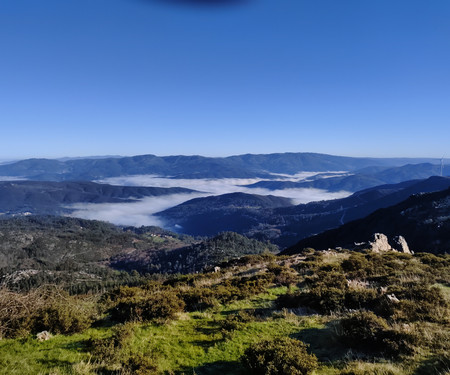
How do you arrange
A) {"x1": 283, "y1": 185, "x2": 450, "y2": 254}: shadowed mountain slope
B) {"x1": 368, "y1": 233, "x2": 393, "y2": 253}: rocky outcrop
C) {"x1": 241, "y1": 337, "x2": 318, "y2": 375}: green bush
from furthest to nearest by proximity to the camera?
{"x1": 283, "y1": 185, "x2": 450, "y2": 254}: shadowed mountain slope, {"x1": 368, "y1": 233, "x2": 393, "y2": 253}: rocky outcrop, {"x1": 241, "y1": 337, "x2": 318, "y2": 375}: green bush

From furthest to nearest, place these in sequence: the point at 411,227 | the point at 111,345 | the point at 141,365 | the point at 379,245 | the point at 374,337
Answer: the point at 411,227
the point at 379,245
the point at 374,337
the point at 111,345
the point at 141,365

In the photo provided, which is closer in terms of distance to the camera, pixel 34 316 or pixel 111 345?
pixel 111 345

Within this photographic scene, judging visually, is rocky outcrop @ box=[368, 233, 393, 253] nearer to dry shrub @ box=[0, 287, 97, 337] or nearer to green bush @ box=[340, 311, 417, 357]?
green bush @ box=[340, 311, 417, 357]

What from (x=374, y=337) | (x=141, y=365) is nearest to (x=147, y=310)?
(x=141, y=365)

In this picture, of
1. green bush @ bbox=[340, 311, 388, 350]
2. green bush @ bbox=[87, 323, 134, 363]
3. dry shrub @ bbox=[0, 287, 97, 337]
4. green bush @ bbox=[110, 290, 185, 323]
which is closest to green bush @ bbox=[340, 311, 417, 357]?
green bush @ bbox=[340, 311, 388, 350]

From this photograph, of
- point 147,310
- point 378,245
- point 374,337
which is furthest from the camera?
point 378,245

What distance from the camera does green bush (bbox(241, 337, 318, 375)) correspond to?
687 cm

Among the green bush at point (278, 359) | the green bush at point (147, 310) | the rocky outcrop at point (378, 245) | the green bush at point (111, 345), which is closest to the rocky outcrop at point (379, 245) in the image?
the rocky outcrop at point (378, 245)

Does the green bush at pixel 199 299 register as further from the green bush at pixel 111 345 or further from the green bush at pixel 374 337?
the green bush at pixel 374 337

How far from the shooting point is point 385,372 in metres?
6.66

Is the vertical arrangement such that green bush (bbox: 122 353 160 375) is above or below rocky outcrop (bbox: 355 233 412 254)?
above

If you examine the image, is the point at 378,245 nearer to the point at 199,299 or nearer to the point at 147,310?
the point at 199,299

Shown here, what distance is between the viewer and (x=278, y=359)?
7.09m

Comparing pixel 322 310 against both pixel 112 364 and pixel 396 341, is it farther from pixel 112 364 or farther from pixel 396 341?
pixel 112 364
